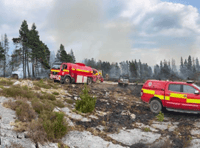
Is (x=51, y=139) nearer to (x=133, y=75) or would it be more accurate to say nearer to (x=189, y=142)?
(x=189, y=142)

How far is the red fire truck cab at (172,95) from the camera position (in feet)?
25.0

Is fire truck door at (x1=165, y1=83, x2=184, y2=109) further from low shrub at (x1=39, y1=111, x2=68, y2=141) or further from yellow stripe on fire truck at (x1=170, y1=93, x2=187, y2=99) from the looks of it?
low shrub at (x1=39, y1=111, x2=68, y2=141)

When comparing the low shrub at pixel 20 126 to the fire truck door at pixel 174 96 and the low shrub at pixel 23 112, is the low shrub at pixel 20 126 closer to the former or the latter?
the low shrub at pixel 23 112

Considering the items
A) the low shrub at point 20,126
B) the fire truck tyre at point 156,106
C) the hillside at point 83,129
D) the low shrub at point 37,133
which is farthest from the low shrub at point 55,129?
the fire truck tyre at point 156,106

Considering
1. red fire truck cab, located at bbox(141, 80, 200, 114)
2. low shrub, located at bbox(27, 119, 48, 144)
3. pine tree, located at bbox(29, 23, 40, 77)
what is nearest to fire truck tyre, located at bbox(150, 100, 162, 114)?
red fire truck cab, located at bbox(141, 80, 200, 114)

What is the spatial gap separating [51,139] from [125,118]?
14.6 feet

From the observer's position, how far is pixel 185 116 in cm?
800

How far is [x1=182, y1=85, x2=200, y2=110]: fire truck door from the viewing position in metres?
7.50

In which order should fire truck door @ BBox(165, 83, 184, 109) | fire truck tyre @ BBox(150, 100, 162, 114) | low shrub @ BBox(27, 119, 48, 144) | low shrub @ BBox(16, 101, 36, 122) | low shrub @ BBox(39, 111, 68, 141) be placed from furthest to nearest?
fire truck tyre @ BBox(150, 100, 162, 114)
fire truck door @ BBox(165, 83, 184, 109)
low shrub @ BBox(16, 101, 36, 122)
low shrub @ BBox(39, 111, 68, 141)
low shrub @ BBox(27, 119, 48, 144)

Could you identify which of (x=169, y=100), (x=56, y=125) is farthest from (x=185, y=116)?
(x=56, y=125)

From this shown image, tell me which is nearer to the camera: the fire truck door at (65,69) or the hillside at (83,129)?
the hillside at (83,129)

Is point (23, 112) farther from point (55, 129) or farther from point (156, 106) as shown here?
point (156, 106)

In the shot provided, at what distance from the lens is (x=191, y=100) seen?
7613 millimetres

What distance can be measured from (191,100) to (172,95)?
3.05 feet
